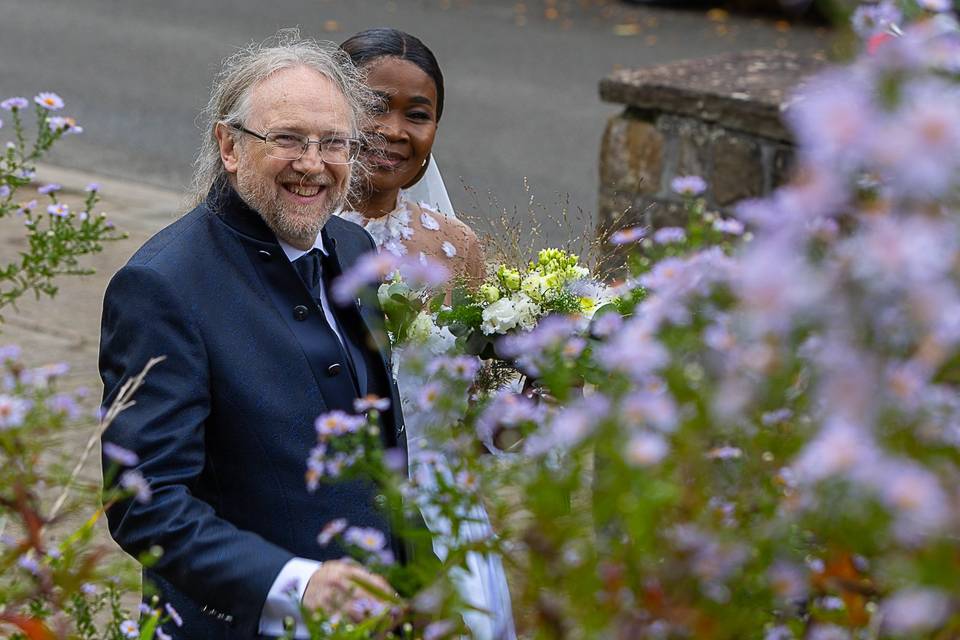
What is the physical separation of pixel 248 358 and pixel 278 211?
266mm

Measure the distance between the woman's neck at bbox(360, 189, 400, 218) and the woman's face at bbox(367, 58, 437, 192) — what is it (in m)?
0.03

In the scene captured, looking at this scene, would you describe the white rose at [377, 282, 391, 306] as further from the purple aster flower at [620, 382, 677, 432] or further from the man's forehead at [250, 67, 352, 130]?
the purple aster flower at [620, 382, 677, 432]

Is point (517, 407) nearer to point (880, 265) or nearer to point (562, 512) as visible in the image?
point (562, 512)

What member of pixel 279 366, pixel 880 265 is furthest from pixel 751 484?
pixel 279 366

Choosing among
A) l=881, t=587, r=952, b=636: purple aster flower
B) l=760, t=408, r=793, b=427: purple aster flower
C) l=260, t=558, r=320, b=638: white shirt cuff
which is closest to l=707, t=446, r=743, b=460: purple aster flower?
l=760, t=408, r=793, b=427: purple aster flower

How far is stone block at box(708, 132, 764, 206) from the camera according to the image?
5457 millimetres

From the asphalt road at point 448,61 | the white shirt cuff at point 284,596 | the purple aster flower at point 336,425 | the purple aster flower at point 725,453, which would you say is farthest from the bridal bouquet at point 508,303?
the asphalt road at point 448,61

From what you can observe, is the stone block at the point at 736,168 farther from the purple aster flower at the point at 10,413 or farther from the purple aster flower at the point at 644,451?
the purple aster flower at the point at 644,451

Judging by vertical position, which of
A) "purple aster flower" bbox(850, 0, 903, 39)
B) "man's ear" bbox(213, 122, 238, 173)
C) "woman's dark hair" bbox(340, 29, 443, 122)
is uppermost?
"purple aster flower" bbox(850, 0, 903, 39)

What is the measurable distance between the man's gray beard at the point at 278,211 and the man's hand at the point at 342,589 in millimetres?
669

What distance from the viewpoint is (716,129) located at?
5.55m

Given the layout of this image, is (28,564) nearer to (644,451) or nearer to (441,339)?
(644,451)

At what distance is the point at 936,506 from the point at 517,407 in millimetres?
529

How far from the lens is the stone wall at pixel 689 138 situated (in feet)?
17.8
